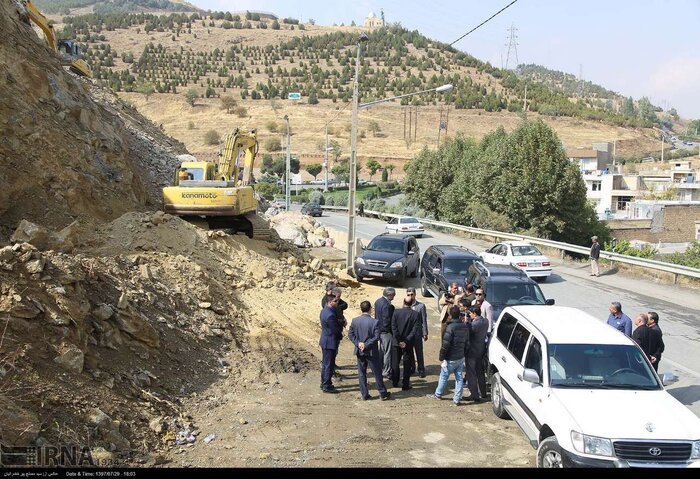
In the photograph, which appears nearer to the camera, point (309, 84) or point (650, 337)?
point (650, 337)

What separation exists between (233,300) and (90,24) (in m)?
161

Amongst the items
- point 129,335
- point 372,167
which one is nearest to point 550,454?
point 129,335

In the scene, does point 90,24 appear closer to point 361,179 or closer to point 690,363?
point 361,179

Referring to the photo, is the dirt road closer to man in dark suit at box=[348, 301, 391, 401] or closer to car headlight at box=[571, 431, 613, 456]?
man in dark suit at box=[348, 301, 391, 401]

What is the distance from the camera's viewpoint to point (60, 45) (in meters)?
26.1

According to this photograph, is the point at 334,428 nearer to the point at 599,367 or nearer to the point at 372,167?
the point at 599,367

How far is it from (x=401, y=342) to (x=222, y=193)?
9030 millimetres

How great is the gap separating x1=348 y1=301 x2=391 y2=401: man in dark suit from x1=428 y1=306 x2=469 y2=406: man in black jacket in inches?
39.0

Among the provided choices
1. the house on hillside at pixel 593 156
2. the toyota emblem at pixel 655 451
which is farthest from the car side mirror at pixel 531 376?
the house on hillside at pixel 593 156

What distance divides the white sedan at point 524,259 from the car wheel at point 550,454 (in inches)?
576

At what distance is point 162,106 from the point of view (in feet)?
356

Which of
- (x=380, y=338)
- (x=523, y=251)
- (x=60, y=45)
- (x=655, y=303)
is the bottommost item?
(x=655, y=303)

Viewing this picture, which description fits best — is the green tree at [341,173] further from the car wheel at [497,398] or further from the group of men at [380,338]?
the car wheel at [497,398]

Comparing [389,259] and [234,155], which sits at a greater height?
[234,155]
